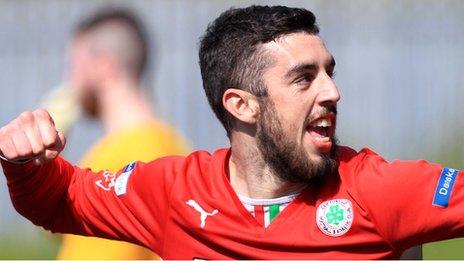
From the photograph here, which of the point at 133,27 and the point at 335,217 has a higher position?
the point at 133,27

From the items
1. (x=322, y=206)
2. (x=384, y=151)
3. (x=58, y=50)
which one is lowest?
(x=384, y=151)

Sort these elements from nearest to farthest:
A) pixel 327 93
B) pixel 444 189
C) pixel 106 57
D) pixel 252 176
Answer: pixel 444 189
pixel 327 93
pixel 252 176
pixel 106 57

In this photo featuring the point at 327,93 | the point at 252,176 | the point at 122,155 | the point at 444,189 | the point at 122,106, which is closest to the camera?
the point at 444,189

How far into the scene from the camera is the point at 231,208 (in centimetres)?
340

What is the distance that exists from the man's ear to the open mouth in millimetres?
166

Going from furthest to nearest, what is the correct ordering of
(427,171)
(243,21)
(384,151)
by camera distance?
(384,151) < (243,21) < (427,171)

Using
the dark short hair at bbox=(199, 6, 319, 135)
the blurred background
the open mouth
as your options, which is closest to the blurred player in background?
the dark short hair at bbox=(199, 6, 319, 135)

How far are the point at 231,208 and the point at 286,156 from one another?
0.20m

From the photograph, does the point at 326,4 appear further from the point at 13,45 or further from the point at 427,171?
the point at 427,171

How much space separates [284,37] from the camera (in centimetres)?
342

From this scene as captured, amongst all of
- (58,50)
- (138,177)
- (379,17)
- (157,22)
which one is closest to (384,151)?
(379,17)

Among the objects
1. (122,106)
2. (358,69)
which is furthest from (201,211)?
(358,69)

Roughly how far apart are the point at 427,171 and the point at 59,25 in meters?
6.62

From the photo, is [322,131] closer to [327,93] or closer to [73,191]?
[327,93]
